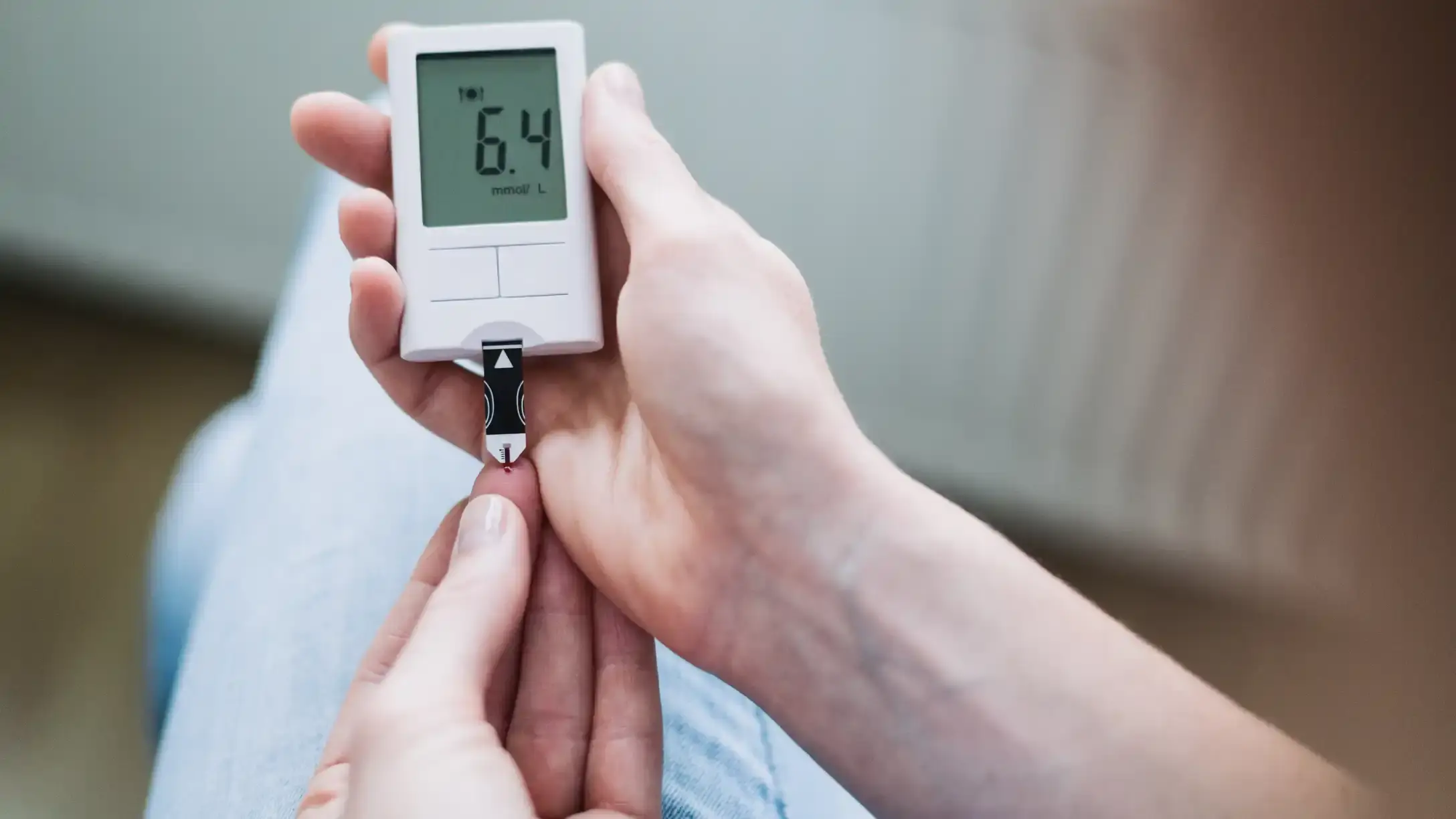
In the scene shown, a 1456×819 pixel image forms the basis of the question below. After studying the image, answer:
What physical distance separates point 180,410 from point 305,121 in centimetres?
89

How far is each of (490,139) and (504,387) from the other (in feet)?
0.56

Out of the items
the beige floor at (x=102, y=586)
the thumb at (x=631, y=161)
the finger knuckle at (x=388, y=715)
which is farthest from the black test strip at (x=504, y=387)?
the beige floor at (x=102, y=586)

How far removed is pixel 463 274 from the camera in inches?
28.2

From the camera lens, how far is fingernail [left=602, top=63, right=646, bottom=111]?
705 millimetres

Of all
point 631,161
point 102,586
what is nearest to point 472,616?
point 631,161

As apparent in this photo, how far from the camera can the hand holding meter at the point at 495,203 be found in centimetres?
70

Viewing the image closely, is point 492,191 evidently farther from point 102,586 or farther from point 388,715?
point 102,586

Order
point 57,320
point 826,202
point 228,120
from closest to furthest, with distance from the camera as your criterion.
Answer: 1. point 826,202
2. point 228,120
3. point 57,320

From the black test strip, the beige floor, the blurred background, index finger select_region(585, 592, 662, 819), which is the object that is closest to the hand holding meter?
the black test strip

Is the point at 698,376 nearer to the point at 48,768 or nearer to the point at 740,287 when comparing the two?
the point at 740,287

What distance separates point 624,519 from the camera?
67 cm

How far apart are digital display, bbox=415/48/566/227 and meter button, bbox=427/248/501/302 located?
2 cm

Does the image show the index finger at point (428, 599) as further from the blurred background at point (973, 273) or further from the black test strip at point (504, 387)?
the blurred background at point (973, 273)

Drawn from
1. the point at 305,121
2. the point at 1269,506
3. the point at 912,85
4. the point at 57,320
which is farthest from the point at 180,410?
the point at 1269,506
